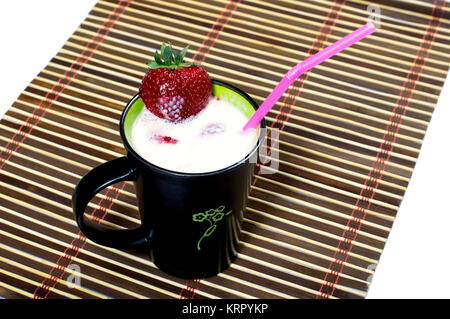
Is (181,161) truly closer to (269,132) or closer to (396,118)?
(269,132)

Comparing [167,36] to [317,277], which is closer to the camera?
[317,277]

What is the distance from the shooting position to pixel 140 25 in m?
1.14

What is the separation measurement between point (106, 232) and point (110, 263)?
0.39 feet

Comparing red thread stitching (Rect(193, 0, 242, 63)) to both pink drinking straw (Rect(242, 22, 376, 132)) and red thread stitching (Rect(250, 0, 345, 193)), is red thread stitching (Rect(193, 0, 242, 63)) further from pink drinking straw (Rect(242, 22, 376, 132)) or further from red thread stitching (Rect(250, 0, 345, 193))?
pink drinking straw (Rect(242, 22, 376, 132))

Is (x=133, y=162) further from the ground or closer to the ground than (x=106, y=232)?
further from the ground

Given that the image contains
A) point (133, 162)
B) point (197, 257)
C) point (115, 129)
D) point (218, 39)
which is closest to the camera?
point (133, 162)

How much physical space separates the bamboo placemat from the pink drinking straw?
0.26 meters

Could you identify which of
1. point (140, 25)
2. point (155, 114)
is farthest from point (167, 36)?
point (155, 114)

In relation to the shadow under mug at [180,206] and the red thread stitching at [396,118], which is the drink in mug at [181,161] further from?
the red thread stitching at [396,118]

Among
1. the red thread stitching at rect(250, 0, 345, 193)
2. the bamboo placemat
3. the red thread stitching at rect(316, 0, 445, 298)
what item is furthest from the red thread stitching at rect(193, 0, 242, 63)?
the red thread stitching at rect(316, 0, 445, 298)

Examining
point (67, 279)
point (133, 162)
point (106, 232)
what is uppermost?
point (133, 162)

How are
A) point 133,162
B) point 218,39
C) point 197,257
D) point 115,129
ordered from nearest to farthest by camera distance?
point 133,162 < point 197,257 < point 115,129 < point 218,39
